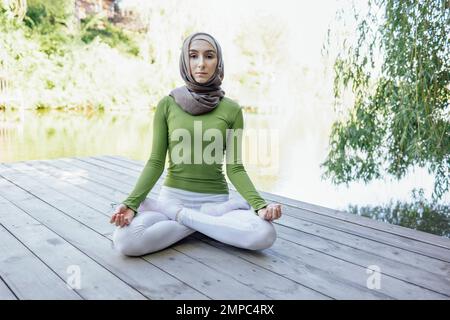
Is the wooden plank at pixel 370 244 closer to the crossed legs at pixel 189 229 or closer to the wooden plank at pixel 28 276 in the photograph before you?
the crossed legs at pixel 189 229

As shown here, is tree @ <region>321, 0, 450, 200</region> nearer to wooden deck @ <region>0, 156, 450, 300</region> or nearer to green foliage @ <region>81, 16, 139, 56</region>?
wooden deck @ <region>0, 156, 450, 300</region>

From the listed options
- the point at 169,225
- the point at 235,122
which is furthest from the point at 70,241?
the point at 235,122

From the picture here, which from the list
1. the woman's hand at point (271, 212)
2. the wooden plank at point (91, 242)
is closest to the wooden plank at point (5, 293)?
the wooden plank at point (91, 242)

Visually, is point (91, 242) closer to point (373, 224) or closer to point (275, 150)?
point (373, 224)

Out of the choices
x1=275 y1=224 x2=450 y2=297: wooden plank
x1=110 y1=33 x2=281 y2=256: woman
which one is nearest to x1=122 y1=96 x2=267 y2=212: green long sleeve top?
x1=110 y1=33 x2=281 y2=256: woman

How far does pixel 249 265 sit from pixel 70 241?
765 millimetres

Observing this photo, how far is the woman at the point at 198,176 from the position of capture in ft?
5.34

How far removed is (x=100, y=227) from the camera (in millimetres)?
1994

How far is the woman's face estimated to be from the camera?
1.69m

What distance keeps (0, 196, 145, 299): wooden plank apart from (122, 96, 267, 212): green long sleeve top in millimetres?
382

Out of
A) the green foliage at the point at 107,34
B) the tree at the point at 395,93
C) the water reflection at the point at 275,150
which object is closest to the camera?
the tree at the point at 395,93

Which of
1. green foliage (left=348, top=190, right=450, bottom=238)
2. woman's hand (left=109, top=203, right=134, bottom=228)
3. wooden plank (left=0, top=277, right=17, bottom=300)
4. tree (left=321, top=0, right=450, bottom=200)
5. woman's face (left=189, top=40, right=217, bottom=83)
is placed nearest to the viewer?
wooden plank (left=0, top=277, right=17, bottom=300)

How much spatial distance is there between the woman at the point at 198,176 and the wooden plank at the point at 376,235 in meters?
0.54
